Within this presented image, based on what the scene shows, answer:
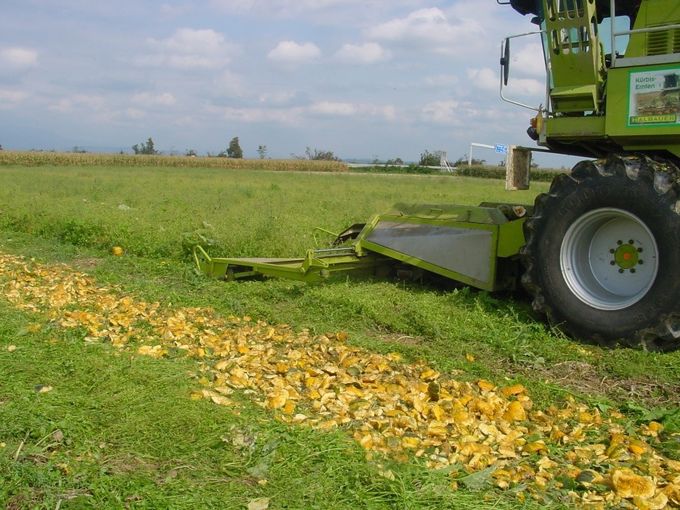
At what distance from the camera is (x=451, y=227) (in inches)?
273

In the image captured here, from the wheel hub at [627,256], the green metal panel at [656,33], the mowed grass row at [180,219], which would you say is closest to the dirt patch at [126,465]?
the wheel hub at [627,256]

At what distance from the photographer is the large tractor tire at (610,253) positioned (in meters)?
5.23

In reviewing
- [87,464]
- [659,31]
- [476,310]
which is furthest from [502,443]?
[659,31]

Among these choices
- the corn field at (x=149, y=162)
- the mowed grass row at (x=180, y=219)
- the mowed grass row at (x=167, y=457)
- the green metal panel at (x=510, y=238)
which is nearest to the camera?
the mowed grass row at (x=167, y=457)

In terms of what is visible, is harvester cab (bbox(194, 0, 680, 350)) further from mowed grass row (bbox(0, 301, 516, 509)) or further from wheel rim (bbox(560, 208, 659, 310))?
mowed grass row (bbox(0, 301, 516, 509))

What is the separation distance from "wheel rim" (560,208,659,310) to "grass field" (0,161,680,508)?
49 centimetres

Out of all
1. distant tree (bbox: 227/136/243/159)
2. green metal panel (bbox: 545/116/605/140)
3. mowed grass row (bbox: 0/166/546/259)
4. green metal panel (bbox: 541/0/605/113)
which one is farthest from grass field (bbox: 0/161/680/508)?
distant tree (bbox: 227/136/243/159)

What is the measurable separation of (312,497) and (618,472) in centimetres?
149

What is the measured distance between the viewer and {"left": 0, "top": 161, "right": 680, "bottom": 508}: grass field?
324 centimetres

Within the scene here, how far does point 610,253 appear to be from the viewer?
5.85m

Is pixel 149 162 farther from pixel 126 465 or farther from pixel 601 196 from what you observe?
pixel 126 465

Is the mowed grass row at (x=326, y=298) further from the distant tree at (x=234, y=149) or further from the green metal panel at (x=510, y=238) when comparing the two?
the distant tree at (x=234, y=149)

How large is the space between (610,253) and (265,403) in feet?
10.8

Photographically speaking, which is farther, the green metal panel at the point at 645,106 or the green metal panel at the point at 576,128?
the green metal panel at the point at 576,128
